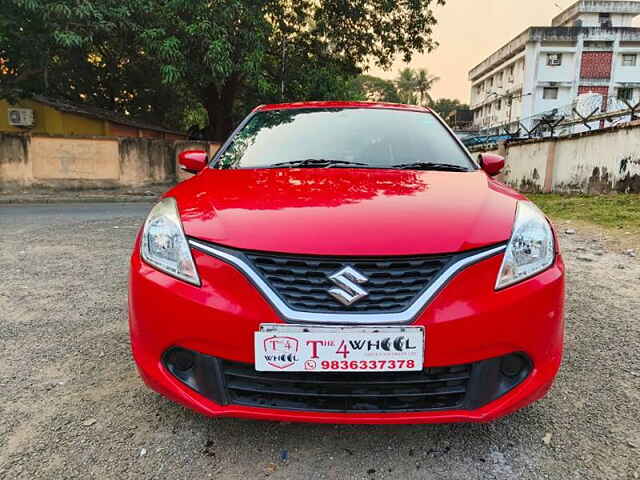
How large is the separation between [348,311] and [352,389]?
0.82 ft

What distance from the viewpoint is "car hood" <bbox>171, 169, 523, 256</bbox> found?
1.41 metres

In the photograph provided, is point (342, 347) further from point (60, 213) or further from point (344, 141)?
point (60, 213)

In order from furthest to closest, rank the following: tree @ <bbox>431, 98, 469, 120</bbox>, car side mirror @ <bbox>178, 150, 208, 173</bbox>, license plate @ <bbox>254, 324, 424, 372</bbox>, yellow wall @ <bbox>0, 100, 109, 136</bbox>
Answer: tree @ <bbox>431, 98, 469, 120</bbox>, yellow wall @ <bbox>0, 100, 109, 136</bbox>, car side mirror @ <bbox>178, 150, 208, 173</bbox>, license plate @ <bbox>254, 324, 424, 372</bbox>

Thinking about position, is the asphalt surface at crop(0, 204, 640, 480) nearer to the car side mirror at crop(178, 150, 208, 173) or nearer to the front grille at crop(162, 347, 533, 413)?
the front grille at crop(162, 347, 533, 413)

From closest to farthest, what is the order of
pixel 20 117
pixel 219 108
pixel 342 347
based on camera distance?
pixel 342 347, pixel 219 108, pixel 20 117

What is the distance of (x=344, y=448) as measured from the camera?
157cm

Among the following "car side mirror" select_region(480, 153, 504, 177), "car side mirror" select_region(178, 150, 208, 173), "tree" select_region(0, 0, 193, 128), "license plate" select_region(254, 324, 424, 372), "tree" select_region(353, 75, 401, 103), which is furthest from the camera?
"tree" select_region(353, 75, 401, 103)

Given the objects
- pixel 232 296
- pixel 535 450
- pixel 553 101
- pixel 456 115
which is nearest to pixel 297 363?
pixel 232 296

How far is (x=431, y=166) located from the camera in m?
2.23

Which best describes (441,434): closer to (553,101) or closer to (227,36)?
(227,36)

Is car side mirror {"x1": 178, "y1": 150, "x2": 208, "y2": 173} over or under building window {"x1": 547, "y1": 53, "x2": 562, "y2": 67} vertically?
under

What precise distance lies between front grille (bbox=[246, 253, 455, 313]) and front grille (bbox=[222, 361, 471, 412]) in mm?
210

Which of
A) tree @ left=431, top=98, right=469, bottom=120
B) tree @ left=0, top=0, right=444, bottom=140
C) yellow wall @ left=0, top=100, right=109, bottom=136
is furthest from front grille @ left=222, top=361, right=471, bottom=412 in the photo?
tree @ left=431, top=98, right=469, bottom=120

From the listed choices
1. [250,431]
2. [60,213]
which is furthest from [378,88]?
[250,431]
